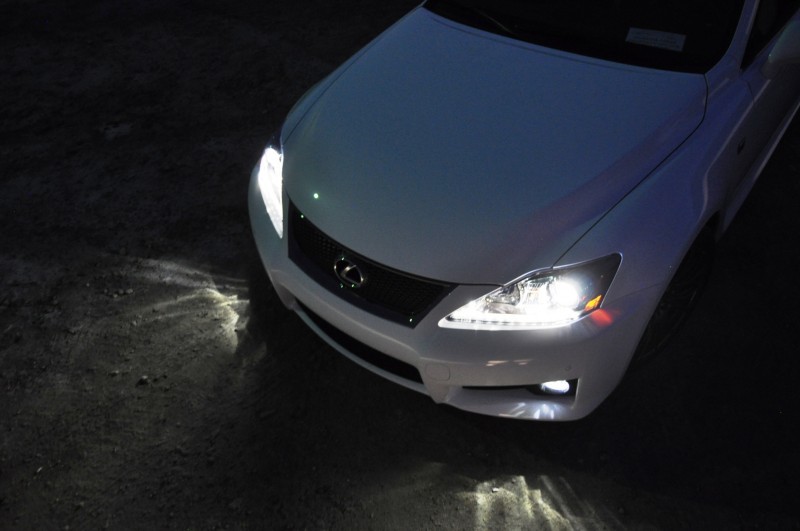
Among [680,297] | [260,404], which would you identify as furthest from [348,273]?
[680,297]

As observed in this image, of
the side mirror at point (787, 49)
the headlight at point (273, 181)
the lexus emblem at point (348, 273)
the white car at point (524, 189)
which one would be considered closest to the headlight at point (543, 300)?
the white car at point (524, 189)

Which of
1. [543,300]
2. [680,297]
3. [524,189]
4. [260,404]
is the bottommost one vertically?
[260,404]

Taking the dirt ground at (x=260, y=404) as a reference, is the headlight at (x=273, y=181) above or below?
above

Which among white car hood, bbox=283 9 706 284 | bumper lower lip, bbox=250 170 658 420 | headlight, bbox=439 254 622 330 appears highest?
white car hood, bbox=283 9 706 284

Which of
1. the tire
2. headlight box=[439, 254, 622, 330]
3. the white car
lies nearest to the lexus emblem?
the white car

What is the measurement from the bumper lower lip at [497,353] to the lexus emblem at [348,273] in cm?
6

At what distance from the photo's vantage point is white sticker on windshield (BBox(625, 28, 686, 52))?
2338 mm

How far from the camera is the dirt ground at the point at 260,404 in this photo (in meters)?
2.09

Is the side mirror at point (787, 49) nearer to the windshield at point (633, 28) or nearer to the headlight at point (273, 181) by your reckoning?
the windshield at point (633, 28)

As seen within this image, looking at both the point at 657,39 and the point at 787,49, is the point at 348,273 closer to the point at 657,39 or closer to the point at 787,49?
the point at 657,39

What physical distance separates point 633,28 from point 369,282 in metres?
1.44

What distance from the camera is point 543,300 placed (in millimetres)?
1892

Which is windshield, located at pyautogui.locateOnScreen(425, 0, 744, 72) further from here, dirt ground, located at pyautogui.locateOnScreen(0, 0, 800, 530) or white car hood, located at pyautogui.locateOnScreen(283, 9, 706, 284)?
dirt ground, located at pyautogui.locateOnScreen(0, 0, 800, 530)

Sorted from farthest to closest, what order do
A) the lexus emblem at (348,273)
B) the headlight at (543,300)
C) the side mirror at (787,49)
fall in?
1. the side mirror at (787,49)
2. the lexus emblem at (348,273)
3. the headlight at (543,300)
